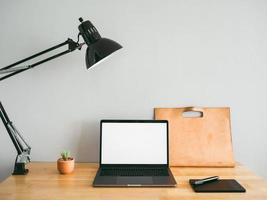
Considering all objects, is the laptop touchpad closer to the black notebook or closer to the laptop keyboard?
the laptop keyboard

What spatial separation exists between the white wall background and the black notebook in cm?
35

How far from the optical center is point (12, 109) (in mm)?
1493

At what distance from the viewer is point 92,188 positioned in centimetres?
114

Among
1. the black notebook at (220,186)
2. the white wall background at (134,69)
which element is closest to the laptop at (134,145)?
the white wall background at (134,69)

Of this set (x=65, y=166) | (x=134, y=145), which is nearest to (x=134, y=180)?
(x=134, y=145)

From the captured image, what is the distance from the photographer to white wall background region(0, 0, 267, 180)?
1.47m

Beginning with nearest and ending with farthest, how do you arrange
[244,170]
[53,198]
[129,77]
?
[53,198], [244,170], [129,77]

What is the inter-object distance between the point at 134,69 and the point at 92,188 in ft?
2.07

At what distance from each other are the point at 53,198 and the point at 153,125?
57cm

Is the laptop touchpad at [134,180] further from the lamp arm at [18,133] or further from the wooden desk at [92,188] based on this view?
the lamp arm at [18,133]

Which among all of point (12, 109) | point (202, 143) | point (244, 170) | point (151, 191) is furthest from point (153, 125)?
point (12, 109)

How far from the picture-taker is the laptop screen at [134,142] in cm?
139

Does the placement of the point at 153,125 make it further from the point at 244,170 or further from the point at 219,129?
the point at 244,170

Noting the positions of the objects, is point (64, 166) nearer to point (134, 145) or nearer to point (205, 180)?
point (134, 145)
